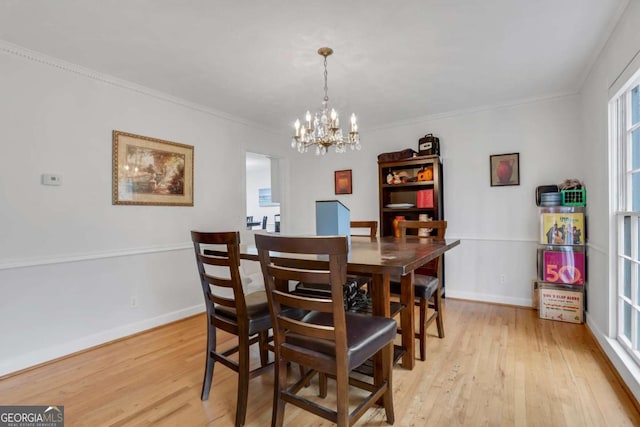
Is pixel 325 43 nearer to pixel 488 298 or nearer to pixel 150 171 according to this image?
pixel 150 171

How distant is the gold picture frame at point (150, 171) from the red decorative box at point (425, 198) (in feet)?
8.99

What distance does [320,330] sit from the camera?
4.30 feet

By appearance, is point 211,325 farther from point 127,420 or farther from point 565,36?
point 565,36

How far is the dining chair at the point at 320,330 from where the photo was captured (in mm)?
1225

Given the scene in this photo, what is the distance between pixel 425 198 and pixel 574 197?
4.80 ft

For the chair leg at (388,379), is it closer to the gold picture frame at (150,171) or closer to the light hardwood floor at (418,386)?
the light hardwood floor at (418,386)

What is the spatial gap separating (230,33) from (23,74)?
164cm

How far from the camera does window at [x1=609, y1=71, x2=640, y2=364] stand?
6.84 ft

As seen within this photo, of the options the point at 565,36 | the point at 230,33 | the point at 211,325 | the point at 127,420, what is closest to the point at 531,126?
the point at 565,36

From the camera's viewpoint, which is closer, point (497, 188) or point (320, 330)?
point (320, 330)

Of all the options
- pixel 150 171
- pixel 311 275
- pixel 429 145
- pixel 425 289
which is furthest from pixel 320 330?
pixel 429 145

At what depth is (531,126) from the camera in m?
3.59

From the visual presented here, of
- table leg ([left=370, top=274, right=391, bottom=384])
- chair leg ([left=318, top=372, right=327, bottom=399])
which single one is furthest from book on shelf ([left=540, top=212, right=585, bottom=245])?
chair leg ([left=318, top=372, right=327, bottom=399])

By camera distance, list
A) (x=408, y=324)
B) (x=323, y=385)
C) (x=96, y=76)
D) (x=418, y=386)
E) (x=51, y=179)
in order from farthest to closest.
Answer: (x=96, y=76) → (x=51, y=179) → (x=408, y=324) → (x=418, y=386) → (x=323, y=385)
